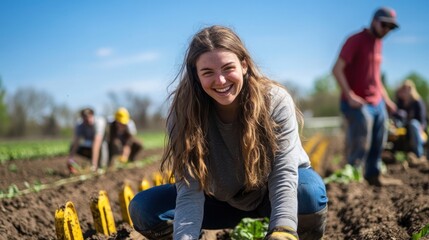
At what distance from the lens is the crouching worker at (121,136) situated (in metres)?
9.17

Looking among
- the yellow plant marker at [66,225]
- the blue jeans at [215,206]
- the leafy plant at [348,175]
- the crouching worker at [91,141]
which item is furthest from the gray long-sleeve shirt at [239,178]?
the crouching worker at [91,141]

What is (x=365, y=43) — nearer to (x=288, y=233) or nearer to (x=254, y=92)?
(x=254, y=92)

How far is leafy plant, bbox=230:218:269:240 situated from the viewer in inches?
112

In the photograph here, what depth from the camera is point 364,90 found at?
17.4 feet

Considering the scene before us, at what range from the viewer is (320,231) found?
267 cm

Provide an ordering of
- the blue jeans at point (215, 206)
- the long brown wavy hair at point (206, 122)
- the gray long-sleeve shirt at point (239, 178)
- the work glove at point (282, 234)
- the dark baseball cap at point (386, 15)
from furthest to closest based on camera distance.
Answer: the dark baseball cap at point (386, 15), the blue jeans at point (215, 206), the long brown wavy hair at point (206, 122), the gray long-sleeve shirt at point (239, 178), the work glove at point (282, 234)

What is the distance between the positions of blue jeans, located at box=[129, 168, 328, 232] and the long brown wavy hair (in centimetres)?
28

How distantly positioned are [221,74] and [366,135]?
3229 millimetres

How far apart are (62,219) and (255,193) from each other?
1045 millimetres

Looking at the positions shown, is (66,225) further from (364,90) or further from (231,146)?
(364,90)

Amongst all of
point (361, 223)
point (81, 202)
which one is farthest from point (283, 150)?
point (81, 202)

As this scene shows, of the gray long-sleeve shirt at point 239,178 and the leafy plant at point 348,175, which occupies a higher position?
the gray long-sleeve shirt at point 239,178

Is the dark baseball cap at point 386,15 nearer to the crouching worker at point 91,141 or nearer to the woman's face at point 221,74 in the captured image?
the woman's face at point 221,74

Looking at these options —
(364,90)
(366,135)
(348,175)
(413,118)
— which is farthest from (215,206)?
(413,118)
